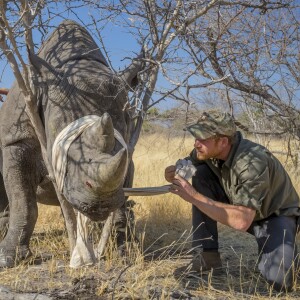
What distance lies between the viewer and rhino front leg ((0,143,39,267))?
17.1 feet

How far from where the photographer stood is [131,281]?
169 inches

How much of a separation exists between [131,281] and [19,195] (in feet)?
5.00

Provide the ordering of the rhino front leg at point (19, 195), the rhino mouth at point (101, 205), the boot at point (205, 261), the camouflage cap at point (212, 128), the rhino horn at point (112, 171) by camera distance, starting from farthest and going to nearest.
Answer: the rhino front leg at point (19, 195), the boot at point (205, 261), the camouflage cap at point (212, 128), the rhino mouth at point (101, 205), the rhino horn at point (112, 171)

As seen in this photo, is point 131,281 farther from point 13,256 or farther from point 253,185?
point 13,256

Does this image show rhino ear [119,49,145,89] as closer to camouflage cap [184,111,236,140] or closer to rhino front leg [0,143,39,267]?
camouflage cap [184,111,236,140]

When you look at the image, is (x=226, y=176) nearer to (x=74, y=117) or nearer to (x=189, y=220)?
(x=74, y=117)

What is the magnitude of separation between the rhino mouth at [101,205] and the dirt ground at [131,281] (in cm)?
58

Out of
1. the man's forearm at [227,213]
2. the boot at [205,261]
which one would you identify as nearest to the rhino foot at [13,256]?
the boot at [205,261]

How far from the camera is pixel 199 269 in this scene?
5016 millimetres

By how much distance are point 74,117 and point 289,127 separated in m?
3.96

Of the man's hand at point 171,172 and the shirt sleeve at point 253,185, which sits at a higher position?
the man's hand at point 171,172

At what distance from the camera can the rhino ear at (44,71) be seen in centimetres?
455

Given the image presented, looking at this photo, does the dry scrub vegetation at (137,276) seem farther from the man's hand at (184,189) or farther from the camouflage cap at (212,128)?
the camouflage cap at (212,128)

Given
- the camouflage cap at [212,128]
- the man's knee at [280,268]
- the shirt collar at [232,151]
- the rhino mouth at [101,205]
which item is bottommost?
the man's knee at [280,268]
